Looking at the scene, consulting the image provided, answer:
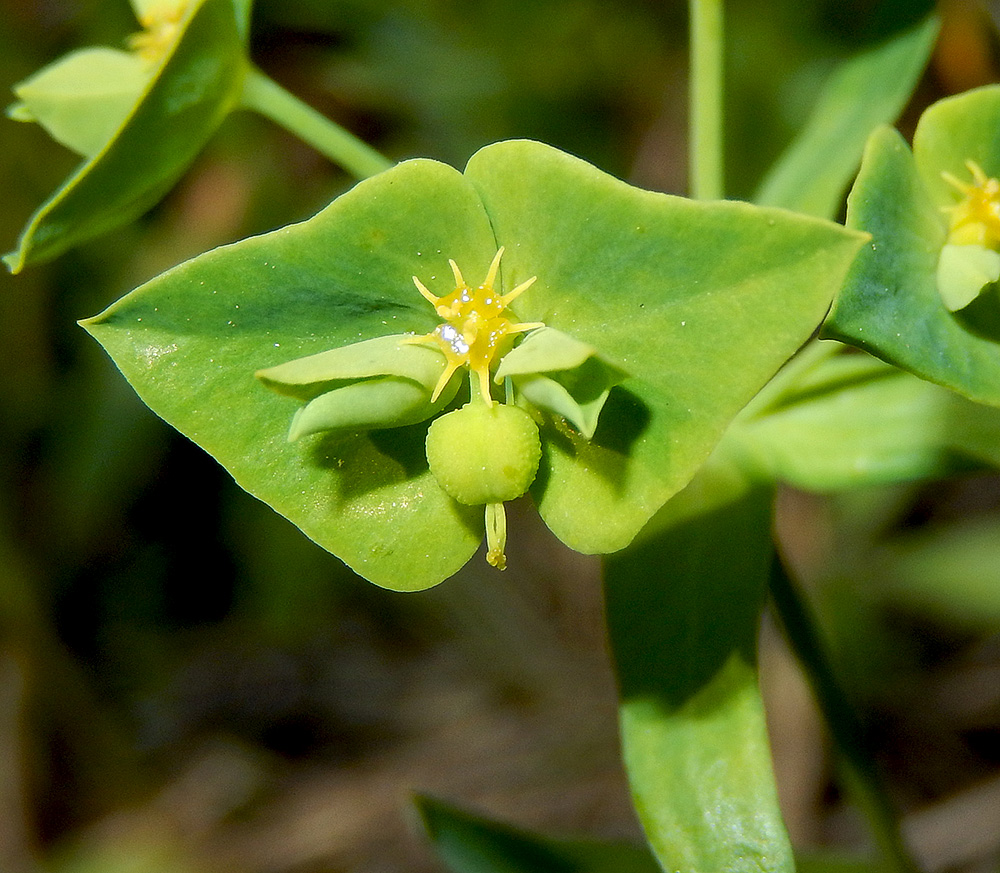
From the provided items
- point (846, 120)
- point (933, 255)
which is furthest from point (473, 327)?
point (846, 120)

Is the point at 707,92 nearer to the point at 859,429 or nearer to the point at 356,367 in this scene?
the point at 859,429

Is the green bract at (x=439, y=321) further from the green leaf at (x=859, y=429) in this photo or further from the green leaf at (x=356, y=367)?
the green leaf at (x=859, y=429)

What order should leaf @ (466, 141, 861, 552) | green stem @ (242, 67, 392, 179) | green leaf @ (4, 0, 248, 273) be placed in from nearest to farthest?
leaf @ (466, 141, 861, 552) < green leaf @ (4, 0, 248, 273) < green stem @ (242, 67, 392, 179)

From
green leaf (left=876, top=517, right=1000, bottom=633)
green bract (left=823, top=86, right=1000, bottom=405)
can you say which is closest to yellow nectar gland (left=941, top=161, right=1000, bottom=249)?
green bract (left=823, top=86, right=1000, bottom=405)

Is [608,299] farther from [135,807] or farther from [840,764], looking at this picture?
[135,807]

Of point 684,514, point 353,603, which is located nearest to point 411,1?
point 353,603

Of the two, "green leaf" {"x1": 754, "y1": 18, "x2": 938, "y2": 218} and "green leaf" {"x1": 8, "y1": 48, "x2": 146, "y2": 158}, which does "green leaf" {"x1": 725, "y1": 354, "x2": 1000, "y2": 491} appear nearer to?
"green leaf" {"x1": 754, "y1": 18, "x2": 938, "y2": 218}
